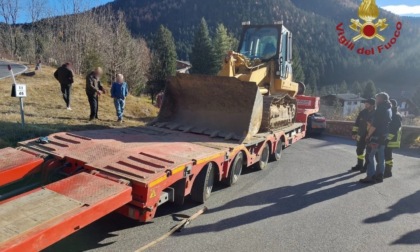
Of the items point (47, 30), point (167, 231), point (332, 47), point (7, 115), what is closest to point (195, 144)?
point (167, 231)

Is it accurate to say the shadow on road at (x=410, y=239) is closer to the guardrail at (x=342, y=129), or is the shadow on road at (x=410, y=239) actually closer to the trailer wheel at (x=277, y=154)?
the trailer wheel at (x=277, y=154)

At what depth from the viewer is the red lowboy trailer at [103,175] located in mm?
3223

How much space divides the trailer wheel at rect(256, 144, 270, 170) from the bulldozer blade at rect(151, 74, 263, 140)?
0.58m

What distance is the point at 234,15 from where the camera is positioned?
381 feet

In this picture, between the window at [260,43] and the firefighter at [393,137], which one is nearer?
the firefighter at [393,137]

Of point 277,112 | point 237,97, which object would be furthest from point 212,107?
point 277,112

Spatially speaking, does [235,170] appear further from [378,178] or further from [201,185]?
[378,178]

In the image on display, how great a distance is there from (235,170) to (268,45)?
4.79m

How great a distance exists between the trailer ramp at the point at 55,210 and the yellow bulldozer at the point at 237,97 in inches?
143

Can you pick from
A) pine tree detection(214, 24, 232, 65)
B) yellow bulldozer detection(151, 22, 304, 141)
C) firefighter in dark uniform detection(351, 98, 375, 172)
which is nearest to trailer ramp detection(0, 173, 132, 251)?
yellow bulldozer detection(151, 22, 304, 141)

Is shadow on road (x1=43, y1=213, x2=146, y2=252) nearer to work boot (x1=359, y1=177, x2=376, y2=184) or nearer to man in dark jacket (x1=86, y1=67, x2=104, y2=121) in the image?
work boot (x1=359, y1=177, x2=376, y2=184)

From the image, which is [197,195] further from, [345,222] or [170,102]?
[170,102]

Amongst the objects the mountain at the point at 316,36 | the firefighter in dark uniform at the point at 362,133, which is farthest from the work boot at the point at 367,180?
the mountain at the point at 316,36

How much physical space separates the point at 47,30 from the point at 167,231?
36.5 meters
